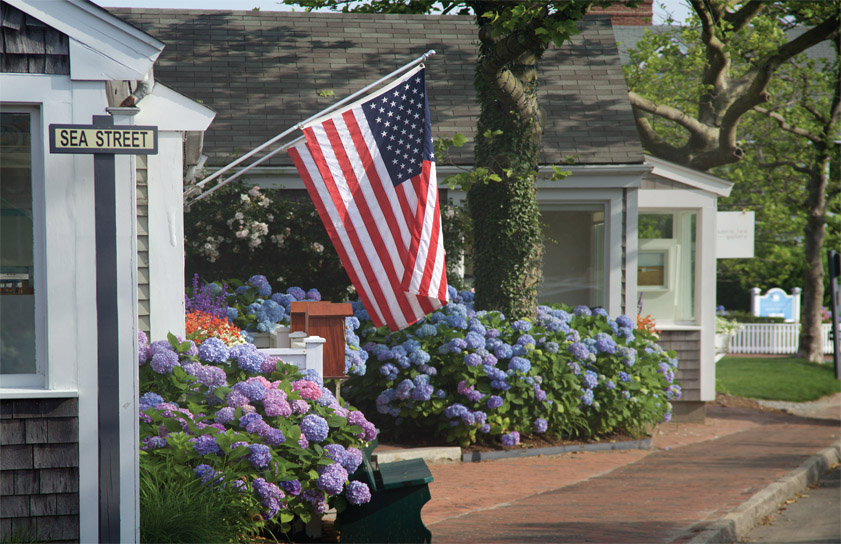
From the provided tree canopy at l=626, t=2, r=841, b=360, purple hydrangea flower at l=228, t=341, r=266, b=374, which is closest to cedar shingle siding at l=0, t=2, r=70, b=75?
purple hydrangea flower at l=228, t=341, r=266, b=374

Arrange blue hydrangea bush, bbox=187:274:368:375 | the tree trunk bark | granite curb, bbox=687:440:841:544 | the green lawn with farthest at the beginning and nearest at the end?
the tree trunk bark → the green lawn → blue hydrangea bush, bbox=187:274:368:375 → granite curb, bbox=687:440:841:544

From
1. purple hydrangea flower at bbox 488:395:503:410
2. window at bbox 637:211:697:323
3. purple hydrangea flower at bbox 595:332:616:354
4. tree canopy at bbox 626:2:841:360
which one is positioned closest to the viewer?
purple hydrangea flower at bbox 488:395:503:410

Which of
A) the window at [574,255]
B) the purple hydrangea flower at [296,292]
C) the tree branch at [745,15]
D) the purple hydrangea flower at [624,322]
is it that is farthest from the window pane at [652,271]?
the purple hydrangea flower at [296,292]

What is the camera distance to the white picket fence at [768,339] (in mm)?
23688

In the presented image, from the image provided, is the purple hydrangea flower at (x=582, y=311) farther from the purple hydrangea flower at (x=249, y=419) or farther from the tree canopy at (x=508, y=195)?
the purple hydrangea flower at (x=249, y=419)

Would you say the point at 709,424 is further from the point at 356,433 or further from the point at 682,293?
the point at 356,433

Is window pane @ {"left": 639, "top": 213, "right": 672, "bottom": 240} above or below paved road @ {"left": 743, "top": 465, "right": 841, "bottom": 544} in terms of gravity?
above

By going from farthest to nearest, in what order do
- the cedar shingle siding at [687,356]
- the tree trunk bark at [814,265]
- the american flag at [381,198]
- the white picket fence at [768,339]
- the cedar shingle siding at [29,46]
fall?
the white picket fence at [768,339], the tree trunk bark at [814,265], the cedar shingle siding at [687,356], the american flag at [381,198], the cedar shingle siding at [29,46]

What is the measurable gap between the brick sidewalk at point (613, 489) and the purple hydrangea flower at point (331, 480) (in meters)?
0.88

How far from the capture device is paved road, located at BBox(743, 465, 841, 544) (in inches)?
253

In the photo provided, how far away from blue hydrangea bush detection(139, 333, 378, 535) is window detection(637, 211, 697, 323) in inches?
297

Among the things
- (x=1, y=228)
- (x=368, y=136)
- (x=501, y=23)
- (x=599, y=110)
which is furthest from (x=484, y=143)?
(x=1, y=228)

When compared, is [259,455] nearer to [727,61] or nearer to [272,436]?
[272,436]

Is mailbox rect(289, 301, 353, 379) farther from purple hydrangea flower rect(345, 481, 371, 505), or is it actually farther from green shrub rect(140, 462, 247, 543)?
green shrub rect(140, 462, 247, 543)
